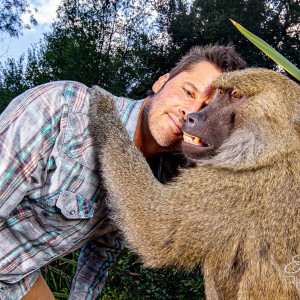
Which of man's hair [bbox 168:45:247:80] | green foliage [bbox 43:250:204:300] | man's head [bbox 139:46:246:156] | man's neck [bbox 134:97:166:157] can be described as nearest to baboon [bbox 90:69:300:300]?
man's head [bbox 139:46:246:156]

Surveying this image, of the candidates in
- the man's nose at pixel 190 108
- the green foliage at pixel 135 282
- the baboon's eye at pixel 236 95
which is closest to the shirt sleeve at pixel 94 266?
the man's nose at pixel 190 108

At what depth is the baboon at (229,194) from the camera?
241 cm

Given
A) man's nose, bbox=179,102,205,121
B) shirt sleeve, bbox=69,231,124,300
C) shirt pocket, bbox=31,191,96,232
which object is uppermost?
man's nose, bbox=179,102,205,121

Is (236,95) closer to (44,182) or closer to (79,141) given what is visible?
(79,141)

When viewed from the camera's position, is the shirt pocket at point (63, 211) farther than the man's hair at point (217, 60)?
No

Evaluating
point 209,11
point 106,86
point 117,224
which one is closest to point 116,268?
point 117,224

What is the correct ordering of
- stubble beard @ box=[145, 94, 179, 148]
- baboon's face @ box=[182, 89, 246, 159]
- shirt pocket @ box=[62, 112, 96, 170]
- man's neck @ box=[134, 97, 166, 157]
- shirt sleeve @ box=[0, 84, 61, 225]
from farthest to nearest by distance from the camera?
man's neck @ box=[134, 97, 166, 157], stubble beard @ box=[145, 94, 179, 148], baboon's face @ box=[182, 89, 246, 159], shirt pocket @ box=[62, 112, 96, 170], shirt sleeve @ box=[0, 84, 61, 225]

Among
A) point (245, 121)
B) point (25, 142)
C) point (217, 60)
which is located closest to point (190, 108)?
point (245, 121)

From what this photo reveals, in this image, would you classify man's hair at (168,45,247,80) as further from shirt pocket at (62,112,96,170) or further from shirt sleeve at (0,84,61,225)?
shirt sleeve at (0,84,61,225)

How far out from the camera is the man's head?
314 cm

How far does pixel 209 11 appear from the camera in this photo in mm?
16312

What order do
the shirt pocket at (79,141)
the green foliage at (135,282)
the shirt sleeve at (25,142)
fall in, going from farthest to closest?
the green foliage at (135,282) → the shirt pocket at (79,141) → the shirt sleeve at (25,142)

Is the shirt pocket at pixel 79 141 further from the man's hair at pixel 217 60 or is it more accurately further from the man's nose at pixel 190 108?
the man's hair at pixel 217 60

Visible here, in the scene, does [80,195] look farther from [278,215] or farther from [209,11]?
[209,11]
